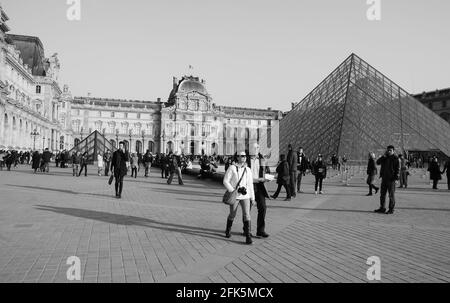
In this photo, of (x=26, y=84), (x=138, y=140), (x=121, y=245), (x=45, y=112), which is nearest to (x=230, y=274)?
(x=121, y=245)

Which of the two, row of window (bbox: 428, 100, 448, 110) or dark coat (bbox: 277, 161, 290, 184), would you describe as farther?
row of window (bbox: 428, 100, 448, 110)

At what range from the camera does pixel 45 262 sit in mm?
4117

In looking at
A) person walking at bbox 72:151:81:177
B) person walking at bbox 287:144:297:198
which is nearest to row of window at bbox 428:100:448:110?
person walking at bbox 72:151:81:177

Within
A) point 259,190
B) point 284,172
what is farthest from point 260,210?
point 284,172

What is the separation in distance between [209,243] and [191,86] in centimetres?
8173

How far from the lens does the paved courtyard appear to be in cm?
383

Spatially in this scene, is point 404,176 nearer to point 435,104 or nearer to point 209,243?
point 209,243

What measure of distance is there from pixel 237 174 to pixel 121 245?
1914mm

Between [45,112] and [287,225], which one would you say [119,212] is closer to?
[287,225]

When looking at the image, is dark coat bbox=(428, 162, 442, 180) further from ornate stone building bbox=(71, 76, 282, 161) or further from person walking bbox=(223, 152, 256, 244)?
ornate stone building bbox=(71, 76, 282, 161)

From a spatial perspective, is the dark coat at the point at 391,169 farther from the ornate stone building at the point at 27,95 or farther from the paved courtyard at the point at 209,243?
the ornate stone building at the point at 27,95

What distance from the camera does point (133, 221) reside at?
670cm

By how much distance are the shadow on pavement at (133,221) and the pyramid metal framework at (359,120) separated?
1725 centimetres

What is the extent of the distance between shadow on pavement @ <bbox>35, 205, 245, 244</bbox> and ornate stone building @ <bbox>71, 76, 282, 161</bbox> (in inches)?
2911
